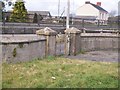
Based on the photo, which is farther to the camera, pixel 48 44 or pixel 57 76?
pixel 48 44

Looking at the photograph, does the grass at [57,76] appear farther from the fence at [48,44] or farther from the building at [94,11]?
the building at [94,11]

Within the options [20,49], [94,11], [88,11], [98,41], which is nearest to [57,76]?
[20,49]

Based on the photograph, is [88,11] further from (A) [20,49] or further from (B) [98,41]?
(A) [20,49]

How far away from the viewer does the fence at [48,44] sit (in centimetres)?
984

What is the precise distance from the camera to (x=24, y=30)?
21.9 metres

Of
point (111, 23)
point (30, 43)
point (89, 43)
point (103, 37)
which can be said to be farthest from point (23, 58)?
point (111, 23)

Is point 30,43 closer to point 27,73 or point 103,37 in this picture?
point 27,73

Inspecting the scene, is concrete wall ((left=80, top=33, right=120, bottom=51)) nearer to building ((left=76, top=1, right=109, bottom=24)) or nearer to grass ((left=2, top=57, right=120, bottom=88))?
grass ((left=2, top=57, right=120, bottom=88))

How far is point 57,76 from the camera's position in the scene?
8344 millimetres

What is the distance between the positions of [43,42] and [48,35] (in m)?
0.40

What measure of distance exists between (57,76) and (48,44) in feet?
12.8

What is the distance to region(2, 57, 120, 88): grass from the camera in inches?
296

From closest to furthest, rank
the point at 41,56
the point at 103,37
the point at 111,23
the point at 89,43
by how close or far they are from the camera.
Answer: the point at 41,56, the point at 89,43, the point at 103,37, the point at 111,23

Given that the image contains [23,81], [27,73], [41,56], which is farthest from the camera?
[41,56]
